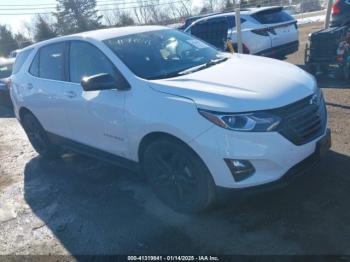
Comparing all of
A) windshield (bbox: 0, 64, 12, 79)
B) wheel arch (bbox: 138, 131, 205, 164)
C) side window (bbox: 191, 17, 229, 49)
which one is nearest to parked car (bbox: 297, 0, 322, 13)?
side window (bbox: 191, 17, 229, 49)

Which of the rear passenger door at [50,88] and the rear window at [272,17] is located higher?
the rear passenger door at [50,88]

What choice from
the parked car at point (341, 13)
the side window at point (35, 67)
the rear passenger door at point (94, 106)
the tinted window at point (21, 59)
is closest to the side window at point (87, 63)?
the rear passenger door at point (94, 106)

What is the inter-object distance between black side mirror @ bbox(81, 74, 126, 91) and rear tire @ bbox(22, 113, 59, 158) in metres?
2.22

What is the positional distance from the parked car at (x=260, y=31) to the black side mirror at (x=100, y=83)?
5.83 meters

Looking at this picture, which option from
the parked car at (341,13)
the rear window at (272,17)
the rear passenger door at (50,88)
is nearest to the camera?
the rear passenger door at (50,88)

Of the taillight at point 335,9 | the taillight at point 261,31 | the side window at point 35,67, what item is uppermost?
the side window at point 35,67

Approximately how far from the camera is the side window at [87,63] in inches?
159

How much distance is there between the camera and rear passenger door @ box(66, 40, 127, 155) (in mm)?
3914

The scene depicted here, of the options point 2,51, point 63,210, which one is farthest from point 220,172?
point 2,51

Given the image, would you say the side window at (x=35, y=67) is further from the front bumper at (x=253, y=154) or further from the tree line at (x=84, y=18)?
the tree line at (x=84, y=18)

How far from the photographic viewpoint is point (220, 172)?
319 cm

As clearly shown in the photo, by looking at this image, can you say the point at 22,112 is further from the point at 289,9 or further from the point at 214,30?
the point at 289,9

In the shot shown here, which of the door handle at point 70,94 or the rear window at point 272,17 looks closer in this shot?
the door handle at point 70,94

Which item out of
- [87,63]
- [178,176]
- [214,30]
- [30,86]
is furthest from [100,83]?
[214,30]
